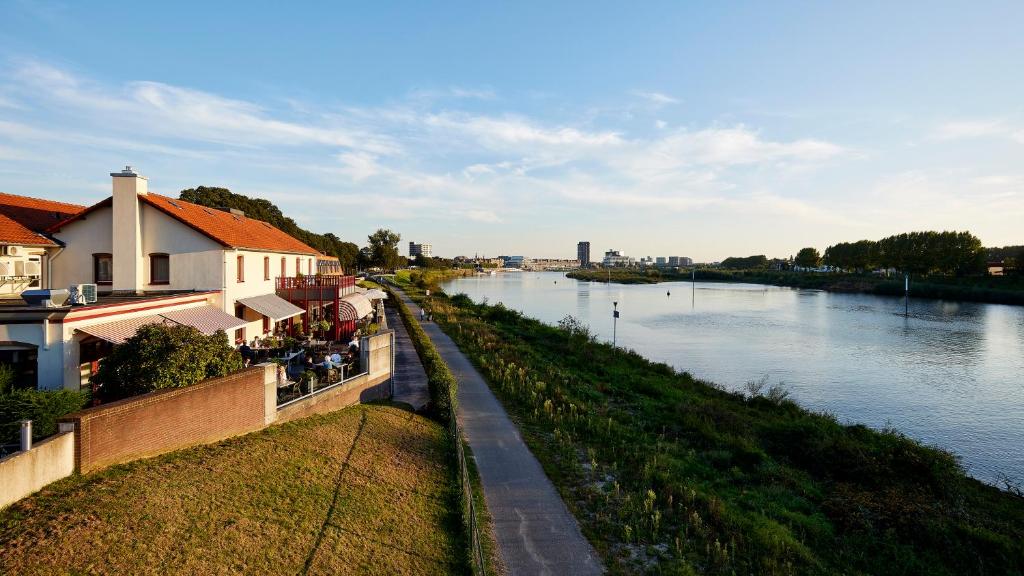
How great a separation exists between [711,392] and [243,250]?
817 inches

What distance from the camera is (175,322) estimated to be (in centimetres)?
1491

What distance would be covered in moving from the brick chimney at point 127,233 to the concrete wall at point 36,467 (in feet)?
42.2

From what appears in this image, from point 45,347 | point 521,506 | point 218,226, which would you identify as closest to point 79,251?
point 218,226

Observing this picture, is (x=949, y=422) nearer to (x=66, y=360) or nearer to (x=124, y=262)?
(x=66, y=360)

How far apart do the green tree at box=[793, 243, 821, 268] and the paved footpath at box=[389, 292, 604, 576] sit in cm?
14204

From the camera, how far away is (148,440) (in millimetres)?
9016

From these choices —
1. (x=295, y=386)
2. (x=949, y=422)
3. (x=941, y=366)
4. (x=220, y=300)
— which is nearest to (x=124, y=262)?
(x=220, y=300)

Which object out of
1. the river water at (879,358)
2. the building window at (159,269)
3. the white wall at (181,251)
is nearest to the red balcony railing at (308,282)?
the white wall at (181,251)

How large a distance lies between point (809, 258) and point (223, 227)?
474 feet

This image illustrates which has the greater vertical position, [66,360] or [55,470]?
[66,360]

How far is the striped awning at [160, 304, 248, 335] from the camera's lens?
16094 millimetres

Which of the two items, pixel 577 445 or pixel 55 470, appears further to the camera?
pixel 577 445

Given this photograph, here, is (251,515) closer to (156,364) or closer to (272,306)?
(156,364)

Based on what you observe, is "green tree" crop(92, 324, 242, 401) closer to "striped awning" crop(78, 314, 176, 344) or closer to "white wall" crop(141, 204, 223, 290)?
"striped awning" crop(78, 314, 176, 344)
